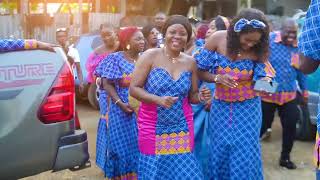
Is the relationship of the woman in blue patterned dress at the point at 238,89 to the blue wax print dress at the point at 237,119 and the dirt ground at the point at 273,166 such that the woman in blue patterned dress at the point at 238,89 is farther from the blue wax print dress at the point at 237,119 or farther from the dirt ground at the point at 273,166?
the dirt ground at the point at 273,166

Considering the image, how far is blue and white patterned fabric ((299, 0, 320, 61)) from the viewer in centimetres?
244

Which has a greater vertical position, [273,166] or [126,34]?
[126,34]

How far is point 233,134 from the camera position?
13.9ft

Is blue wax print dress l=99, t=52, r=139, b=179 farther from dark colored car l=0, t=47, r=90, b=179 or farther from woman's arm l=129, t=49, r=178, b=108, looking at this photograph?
woman's arm l=129, t=49, r=178, b=108

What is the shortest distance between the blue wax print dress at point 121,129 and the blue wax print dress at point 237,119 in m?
0.87

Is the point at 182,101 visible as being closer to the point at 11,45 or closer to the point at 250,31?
the point at 250,31

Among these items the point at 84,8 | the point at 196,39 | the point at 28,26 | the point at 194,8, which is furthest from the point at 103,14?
the point at 196,39

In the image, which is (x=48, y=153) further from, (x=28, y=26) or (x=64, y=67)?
(x=28, y=26)

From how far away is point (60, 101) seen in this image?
12.6ft

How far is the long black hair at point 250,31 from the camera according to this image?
417 centimetres

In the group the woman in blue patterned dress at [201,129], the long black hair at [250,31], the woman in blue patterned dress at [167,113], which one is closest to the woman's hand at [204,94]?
the woman in blue patterned dress at [167,113]

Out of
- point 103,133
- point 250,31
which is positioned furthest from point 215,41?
point 103,133

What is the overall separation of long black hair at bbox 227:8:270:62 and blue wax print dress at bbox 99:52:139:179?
1.05 m

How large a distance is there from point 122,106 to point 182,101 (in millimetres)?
1208
